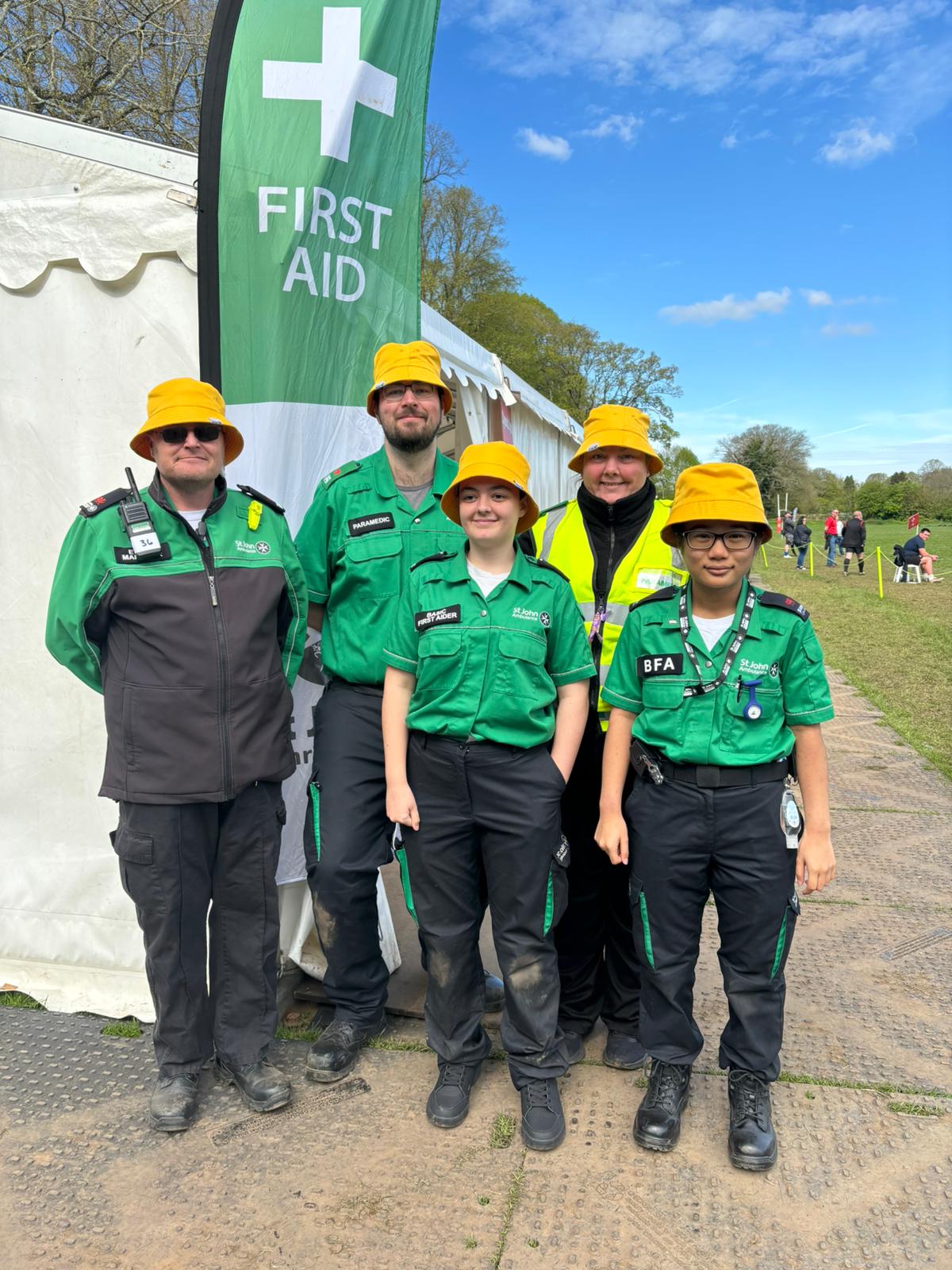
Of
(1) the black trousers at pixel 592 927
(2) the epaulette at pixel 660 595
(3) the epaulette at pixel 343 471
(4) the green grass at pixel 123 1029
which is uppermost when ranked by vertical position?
(3) the epaulette at pixel 343 471

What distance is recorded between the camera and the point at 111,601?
2559 mm

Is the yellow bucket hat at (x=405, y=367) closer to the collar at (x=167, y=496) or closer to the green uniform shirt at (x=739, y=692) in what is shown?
the collar at (x=167, y=496)

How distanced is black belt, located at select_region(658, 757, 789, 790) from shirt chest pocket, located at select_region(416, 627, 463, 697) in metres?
0.70

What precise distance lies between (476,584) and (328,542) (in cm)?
67

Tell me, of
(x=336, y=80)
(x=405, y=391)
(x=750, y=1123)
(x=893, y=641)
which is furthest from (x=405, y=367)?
(x=893, y=641)

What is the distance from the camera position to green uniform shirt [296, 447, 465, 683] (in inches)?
115

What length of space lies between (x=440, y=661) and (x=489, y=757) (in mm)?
303

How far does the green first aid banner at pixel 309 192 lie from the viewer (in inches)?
117

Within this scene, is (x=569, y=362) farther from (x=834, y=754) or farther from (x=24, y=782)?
(x=24, y=782)

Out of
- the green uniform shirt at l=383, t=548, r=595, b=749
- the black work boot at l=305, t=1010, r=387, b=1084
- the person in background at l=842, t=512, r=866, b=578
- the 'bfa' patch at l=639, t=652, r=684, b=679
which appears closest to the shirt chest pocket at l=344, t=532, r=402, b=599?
the green uniform shirt at l=383, t=548, r=595, b=749

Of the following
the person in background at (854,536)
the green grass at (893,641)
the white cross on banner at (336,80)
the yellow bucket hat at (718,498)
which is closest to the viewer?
the yellow bucket hat at (718,498)

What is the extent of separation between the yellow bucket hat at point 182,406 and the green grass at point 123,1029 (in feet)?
6.69

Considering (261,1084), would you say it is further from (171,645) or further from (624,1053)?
(171,645)

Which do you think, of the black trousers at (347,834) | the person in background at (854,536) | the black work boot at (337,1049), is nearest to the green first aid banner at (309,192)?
the black trousers at (347,834)
